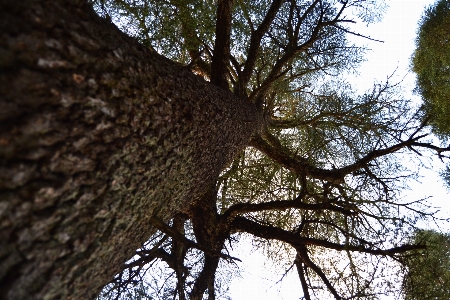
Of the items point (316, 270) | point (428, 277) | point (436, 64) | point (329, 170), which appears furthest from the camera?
point (436, 64)

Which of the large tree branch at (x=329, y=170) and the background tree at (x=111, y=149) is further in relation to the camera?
the large tree branch at (x=329, y=170)

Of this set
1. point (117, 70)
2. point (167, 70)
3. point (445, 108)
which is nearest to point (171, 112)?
point (167, 70)

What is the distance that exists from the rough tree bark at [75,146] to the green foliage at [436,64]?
2746 millimetres

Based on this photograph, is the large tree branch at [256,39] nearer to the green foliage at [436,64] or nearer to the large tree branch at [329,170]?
the large tree branch at [329,170]

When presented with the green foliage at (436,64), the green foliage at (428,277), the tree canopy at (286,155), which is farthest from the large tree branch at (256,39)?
the green foliage at (436,64)

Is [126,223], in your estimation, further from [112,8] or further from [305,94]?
[305,94]

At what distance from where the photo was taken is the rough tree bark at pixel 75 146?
0.68 m

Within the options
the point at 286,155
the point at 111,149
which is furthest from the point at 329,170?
the point at 111,149

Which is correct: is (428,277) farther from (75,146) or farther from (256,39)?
(75,146)

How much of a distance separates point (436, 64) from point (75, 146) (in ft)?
13.0

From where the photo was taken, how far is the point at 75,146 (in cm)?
83

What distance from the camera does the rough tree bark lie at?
68cm

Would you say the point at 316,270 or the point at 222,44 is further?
the point at 222,44

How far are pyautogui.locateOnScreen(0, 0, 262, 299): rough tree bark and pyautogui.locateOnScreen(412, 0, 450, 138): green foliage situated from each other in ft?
9.01
